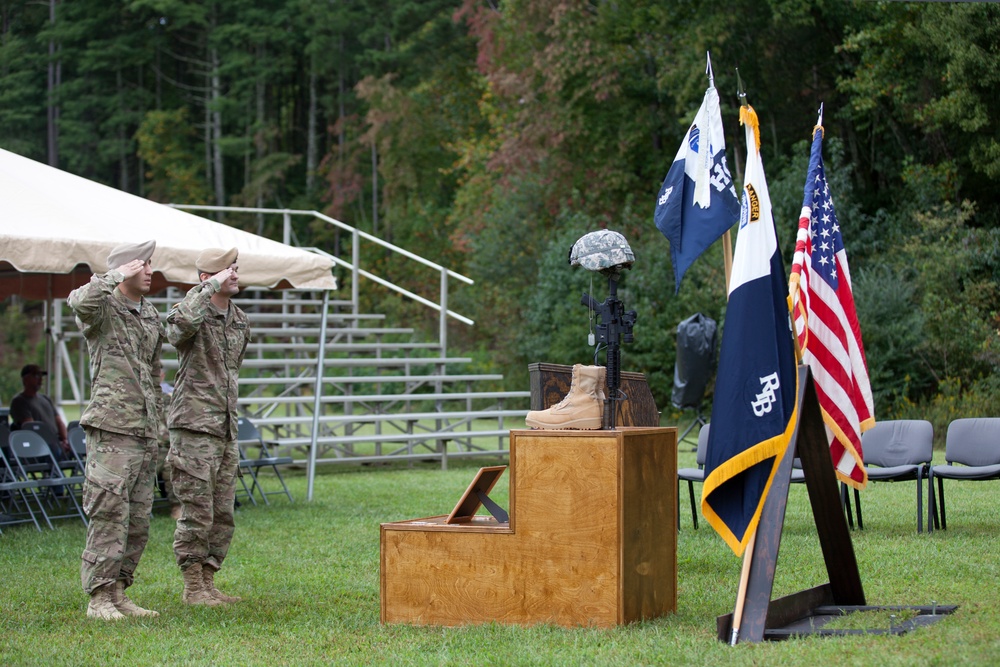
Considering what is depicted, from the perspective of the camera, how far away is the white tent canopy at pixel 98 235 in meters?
8.71

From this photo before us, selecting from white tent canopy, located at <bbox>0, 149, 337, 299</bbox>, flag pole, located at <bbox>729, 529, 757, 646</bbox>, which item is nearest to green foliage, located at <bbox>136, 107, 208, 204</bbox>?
white tent canopy, located at <bbox>0, 149, 337, 299</bbox>

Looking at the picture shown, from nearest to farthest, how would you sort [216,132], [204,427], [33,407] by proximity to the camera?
1. [204,427]
2. [33,407]
3. [216,132]

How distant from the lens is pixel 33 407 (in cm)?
1162

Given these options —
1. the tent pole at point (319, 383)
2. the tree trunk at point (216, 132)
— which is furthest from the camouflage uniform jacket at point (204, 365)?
the tree trunk at point (216, 132)

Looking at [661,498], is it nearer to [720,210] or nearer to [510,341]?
[720,210]

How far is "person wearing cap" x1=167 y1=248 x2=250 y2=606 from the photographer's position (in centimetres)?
643

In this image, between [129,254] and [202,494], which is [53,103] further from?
[202,494]

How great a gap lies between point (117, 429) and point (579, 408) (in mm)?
2463

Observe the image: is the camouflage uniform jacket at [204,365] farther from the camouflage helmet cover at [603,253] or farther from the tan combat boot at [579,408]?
the camouflage helmet cover at [603,253]

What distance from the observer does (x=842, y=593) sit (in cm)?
589

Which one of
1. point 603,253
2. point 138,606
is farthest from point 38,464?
point 603,253

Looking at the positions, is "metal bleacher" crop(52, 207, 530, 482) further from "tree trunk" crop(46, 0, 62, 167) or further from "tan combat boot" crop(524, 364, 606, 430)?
"tree trunk" crop(46, 0, 62, 167)

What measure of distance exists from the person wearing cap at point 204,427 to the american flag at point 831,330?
3102mm

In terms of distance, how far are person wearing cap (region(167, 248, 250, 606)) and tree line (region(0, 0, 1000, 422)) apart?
12.1 meters
